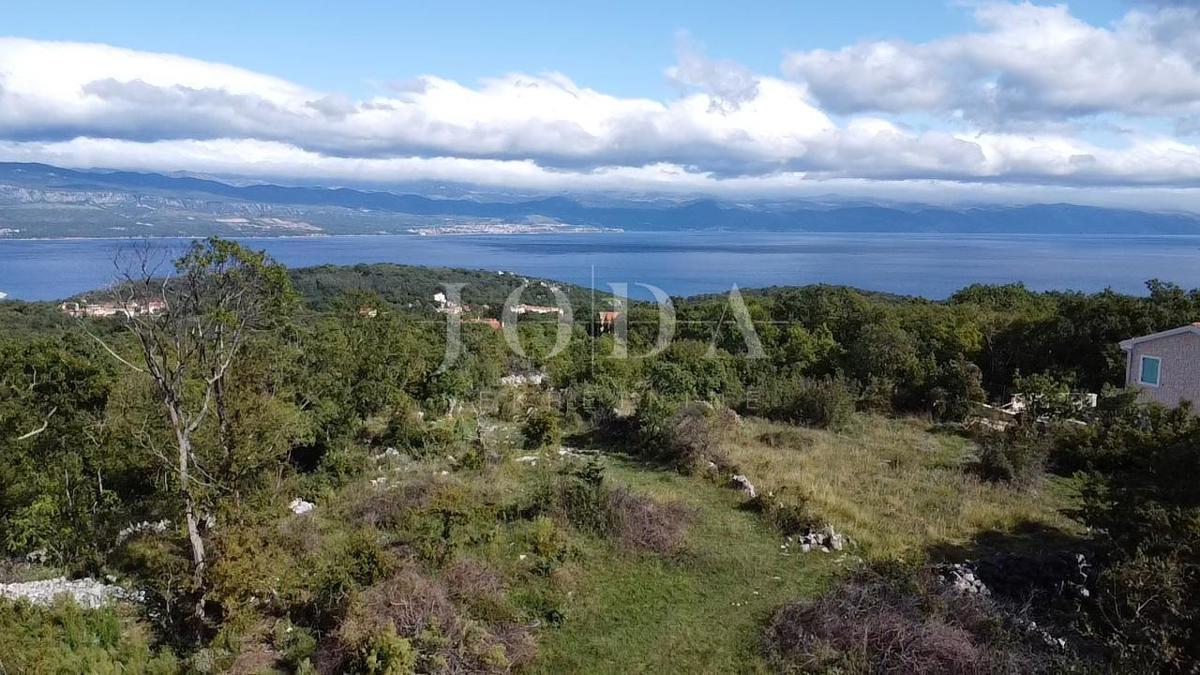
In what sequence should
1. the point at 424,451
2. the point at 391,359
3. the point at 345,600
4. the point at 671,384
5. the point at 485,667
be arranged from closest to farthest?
the point at 485,667 → the point at 345,600 → the point at 424,451 → the point at 391,359 → the point at 671,384

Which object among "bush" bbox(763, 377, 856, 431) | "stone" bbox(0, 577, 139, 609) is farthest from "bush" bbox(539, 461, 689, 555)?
"bush" bbox(763, 377, 856, 431)

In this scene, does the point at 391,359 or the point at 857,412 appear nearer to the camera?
the point at 391,359

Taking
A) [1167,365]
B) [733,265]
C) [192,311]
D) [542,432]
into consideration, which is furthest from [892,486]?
[733,265]

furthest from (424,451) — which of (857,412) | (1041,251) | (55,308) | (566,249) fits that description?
(1041,251)

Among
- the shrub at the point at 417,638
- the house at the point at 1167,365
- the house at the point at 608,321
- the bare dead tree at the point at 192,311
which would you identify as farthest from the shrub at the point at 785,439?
the house at the point at 608,321

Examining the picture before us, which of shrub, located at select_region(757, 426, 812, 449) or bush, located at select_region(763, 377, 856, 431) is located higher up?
bush, located at select_region(763, 377, 856, 431)

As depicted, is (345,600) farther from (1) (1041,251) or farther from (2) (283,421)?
(1) (1041,251)

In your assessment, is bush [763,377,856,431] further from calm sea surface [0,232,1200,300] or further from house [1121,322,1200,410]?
calm sea surface [0,232,1200,300]
